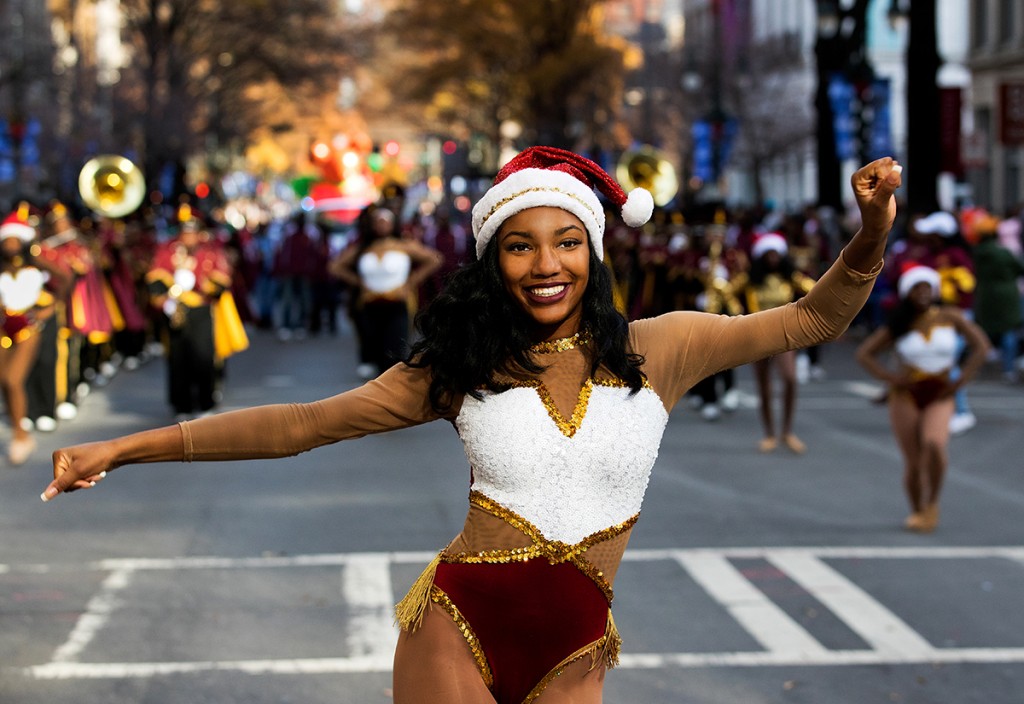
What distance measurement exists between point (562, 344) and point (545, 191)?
34 cm

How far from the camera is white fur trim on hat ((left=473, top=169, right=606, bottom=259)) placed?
4.13m

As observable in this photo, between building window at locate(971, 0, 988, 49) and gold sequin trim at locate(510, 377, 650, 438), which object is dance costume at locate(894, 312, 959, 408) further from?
building window at locate(971, 0, 988, 49)

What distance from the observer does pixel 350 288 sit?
19.2m

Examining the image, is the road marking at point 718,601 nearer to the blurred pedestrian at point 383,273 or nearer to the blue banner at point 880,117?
the blurred pedestrian at point 383,273

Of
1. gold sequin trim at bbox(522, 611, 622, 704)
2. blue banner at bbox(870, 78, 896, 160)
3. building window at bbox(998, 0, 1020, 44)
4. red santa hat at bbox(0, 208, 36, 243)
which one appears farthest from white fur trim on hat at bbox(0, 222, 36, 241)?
building window at bbox(998, 0, 1020, 44)

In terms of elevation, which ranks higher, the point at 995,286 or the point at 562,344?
the point at 562,344

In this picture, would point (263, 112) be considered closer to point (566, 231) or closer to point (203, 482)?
point (203, 482)

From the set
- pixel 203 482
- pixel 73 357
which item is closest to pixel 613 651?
pixel 203 482

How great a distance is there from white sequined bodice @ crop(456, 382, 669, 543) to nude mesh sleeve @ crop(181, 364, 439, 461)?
17cm

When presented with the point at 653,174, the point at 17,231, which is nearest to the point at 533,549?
the point at 653,174

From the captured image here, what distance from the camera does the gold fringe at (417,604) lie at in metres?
4.12

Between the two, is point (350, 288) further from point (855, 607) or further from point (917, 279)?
point (855, 607)

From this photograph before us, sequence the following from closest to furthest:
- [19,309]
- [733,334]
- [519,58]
A: [733,334], [19,309], [519,58]

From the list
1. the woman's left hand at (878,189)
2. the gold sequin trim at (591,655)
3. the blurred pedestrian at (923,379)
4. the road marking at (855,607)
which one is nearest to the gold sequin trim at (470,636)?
the gold sequin trim at (591,655)
